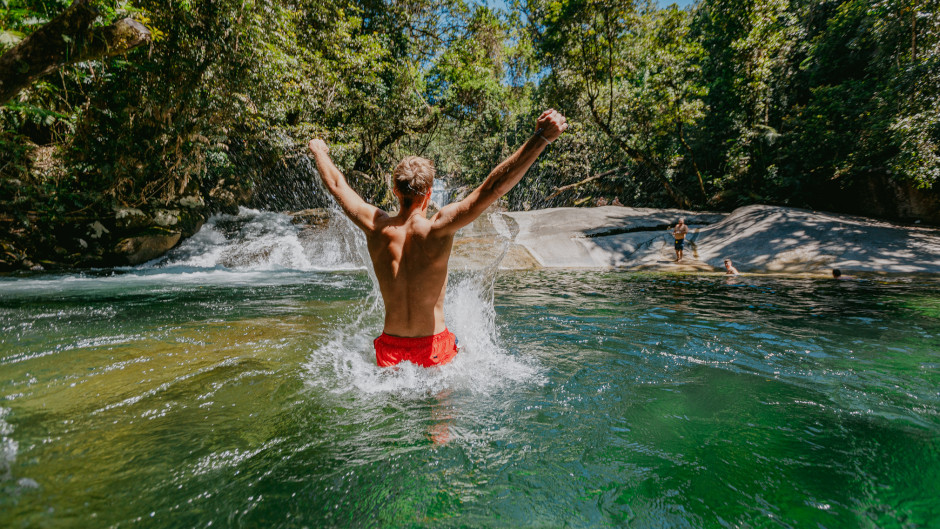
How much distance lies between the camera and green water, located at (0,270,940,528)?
57.4 inches

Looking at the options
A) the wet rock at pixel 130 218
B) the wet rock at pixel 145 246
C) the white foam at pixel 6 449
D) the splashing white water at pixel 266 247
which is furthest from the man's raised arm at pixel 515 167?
the wet rock at pixel 145 246

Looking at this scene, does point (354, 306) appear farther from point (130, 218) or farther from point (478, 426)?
point (130, 218)

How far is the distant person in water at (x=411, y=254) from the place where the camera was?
2.43m

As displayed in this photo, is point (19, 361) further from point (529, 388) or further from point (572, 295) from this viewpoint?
point (572, 295)

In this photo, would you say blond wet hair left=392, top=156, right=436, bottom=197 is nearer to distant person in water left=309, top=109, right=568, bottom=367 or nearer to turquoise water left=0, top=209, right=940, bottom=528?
distant person in water left=309, top=109, right=568, bottom=367

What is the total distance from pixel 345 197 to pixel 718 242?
12184mm

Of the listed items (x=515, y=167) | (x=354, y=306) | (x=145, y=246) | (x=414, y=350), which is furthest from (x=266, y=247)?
(x=515, y=167)

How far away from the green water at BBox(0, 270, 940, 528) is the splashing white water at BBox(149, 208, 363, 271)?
7.27 m

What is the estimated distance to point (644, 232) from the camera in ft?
44.0

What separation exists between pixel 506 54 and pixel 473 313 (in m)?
17.7

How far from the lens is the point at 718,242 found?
11.7m

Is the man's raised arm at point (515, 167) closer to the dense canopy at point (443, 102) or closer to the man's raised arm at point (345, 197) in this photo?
the man's raised arm at point (345, 197)

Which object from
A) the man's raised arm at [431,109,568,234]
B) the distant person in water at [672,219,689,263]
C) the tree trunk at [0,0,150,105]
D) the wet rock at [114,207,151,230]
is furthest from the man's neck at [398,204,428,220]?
the wet rock at [114,207,151,230]

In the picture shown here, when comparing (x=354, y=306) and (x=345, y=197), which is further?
(x=354, y=306)
